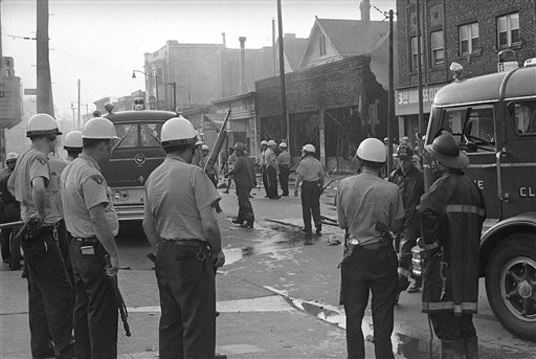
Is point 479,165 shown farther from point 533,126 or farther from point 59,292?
point 59,292

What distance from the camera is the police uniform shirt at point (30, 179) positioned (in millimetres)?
5887

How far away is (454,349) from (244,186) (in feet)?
35.6

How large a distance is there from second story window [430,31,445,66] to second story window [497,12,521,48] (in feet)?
12.6

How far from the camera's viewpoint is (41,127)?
20.0ft

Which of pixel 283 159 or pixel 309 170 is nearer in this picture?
pixel 309 170

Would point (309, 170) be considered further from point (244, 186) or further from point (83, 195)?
point (83, 195)

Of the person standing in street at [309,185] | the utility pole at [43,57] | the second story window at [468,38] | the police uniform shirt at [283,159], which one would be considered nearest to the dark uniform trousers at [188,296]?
the person standing in street at [309,185]

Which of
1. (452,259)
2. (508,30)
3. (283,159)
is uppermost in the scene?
(508,30)

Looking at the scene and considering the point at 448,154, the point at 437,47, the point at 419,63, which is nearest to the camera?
the point at 448,154

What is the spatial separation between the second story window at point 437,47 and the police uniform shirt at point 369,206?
28033 mm

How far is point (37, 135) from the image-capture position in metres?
6.06

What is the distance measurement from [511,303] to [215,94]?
6582cm

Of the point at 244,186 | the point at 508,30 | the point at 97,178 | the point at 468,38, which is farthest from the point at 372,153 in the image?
the point at 468,38

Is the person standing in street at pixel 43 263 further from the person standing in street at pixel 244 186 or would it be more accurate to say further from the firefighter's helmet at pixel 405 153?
the person standing in street at pixel 244 186
